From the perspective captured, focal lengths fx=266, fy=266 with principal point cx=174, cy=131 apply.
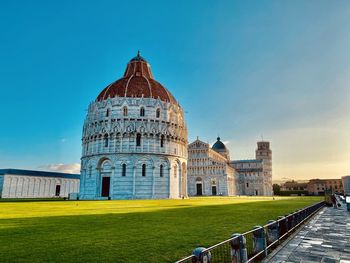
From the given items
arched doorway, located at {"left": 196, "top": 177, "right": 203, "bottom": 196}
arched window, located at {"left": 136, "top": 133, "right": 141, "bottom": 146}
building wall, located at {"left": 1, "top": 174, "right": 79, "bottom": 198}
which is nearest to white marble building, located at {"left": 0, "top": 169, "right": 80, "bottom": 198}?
building wall, located at {"left": 1, "top": 174, "right": 79, "bottom": 198}

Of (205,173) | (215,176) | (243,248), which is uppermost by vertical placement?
(205,173)

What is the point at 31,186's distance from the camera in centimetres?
7669

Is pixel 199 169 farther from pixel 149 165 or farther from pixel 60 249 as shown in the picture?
pixel 60 249

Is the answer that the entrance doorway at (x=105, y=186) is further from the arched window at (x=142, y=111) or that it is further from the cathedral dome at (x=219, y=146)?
the cathedral dome at (x=219, y=146)

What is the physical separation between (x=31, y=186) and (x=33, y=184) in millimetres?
758

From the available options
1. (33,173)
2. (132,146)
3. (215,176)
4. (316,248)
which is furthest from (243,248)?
(215,176)

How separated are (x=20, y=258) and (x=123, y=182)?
41.4 metres

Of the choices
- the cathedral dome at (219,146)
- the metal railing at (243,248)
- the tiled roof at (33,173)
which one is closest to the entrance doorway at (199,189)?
the cathedral dome at (219,146)


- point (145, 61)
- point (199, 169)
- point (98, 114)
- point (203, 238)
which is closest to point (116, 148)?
point (98, 114)

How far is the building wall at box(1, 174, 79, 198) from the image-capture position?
234ft

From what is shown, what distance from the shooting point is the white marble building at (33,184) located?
71.4 m

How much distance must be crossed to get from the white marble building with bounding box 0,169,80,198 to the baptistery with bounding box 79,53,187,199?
32.7 meters

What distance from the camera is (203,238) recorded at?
935cm

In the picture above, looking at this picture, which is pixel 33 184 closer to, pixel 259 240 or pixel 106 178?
pixel 106 178
